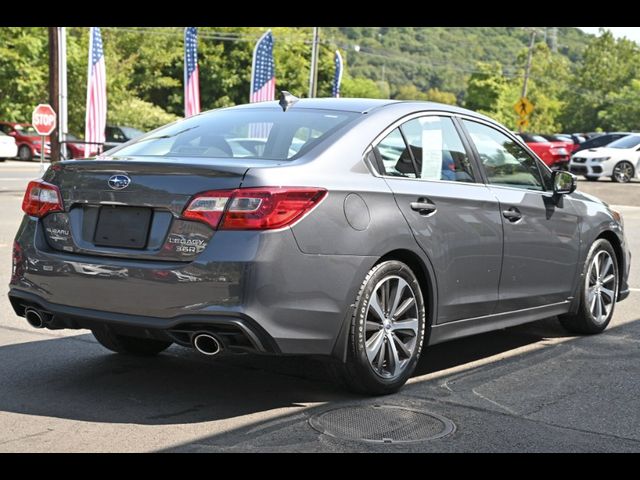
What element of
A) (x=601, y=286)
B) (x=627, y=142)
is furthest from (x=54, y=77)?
(x=601, y=286)

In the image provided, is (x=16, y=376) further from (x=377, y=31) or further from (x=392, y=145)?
(x=377, y=31)

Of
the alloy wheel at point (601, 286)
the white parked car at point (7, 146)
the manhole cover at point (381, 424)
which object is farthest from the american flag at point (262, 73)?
the manhole cover at point (381, 424)

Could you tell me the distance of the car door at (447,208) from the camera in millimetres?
5531

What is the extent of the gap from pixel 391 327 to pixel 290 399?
65 cm

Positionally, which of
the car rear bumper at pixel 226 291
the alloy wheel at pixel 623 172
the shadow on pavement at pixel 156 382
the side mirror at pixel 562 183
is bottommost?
the alloy wheel at pixel 623 172

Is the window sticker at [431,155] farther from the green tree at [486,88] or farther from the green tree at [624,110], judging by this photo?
the green tree at [486,88]

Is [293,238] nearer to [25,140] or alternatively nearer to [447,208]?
[447,208]

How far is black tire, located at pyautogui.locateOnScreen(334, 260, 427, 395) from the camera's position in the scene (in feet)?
16.9

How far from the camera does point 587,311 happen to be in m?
7.24

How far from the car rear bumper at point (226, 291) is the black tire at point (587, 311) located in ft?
8.43

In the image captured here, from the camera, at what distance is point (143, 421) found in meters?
4.78

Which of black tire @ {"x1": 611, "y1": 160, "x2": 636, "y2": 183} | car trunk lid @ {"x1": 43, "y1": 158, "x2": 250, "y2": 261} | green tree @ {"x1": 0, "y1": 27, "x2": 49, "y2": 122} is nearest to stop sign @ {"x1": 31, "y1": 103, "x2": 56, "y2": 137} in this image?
black tire @ {"x1": 611, "y1": 160, "x2": 636, "y2": 183}
